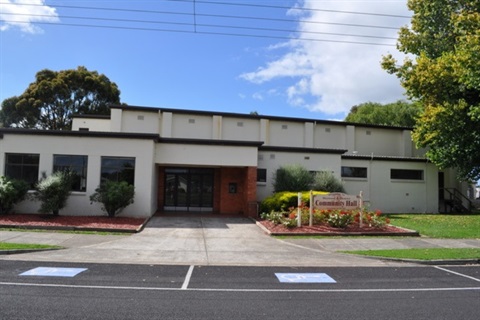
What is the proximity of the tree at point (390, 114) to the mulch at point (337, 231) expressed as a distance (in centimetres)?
3012

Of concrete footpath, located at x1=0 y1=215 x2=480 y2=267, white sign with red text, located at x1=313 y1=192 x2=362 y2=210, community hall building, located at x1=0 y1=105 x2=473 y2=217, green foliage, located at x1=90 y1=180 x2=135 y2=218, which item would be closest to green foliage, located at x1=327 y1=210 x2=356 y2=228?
white sign with red text, located at x1=313 y1=192 x2=362 y2=210

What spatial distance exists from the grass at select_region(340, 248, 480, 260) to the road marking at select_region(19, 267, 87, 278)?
314 inches

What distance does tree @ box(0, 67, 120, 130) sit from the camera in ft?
151

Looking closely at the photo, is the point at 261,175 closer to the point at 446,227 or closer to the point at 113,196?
the point at 113,196

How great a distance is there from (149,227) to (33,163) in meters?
6.84

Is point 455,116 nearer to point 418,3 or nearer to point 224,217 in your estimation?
point 418,3

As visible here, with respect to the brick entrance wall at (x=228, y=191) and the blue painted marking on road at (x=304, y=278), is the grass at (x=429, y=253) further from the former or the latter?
the brick entrance wall at (x=228, y=191)

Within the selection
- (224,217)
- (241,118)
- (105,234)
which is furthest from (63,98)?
(105,234)

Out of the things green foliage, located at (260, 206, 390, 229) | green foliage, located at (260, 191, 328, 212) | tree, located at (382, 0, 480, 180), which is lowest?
green foliage, located at (260, 206, 390, 229)

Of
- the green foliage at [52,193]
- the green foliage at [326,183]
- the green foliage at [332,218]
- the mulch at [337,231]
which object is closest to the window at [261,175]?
the green foliage at [326,183]

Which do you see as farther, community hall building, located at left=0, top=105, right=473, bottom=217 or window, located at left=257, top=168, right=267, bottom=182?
window, located at left=257, top=168, right=267, bottom=182

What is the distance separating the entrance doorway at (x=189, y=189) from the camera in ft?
78.0

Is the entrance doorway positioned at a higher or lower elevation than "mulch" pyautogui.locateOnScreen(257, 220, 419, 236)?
higher

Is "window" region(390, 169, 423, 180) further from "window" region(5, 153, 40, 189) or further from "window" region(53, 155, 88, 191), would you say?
"window" region(5, 153, 40, 189)
